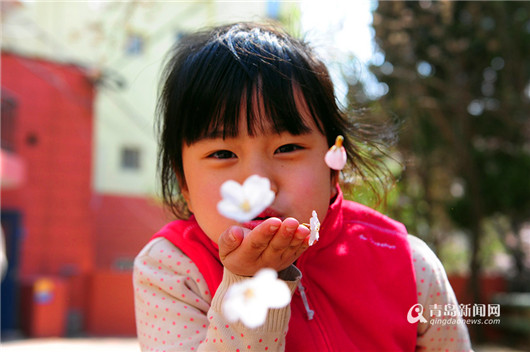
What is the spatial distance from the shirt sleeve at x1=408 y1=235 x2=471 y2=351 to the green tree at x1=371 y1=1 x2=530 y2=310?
3.51 m

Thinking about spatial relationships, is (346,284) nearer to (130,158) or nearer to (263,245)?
(263,245)

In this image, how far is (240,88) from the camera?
1240mm

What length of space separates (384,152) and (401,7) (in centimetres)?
369

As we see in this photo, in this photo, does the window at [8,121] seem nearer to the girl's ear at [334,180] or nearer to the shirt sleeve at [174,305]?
the shirt sleeve at [174,305]

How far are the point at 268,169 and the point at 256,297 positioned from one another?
42 centimetres

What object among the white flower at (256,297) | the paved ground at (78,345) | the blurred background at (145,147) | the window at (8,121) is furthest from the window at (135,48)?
the white flower at (256,297)

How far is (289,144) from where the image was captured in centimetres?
122

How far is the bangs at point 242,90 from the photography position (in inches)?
47.4

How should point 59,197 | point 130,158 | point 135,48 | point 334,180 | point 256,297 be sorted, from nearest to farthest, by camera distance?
point 256,297 → point 334,180 → point 59,197 → point 135,48 → point 130,158

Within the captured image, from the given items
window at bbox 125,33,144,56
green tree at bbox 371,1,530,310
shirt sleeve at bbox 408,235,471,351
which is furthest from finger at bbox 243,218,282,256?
window at bbox 125,33,144,56

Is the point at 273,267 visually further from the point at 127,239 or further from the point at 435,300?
the point at 127,239

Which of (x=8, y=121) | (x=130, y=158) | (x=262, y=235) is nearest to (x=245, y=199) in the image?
(x=262, y=235)

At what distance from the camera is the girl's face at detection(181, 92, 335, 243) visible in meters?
1.15

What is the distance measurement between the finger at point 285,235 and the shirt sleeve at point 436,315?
710 millimetres
